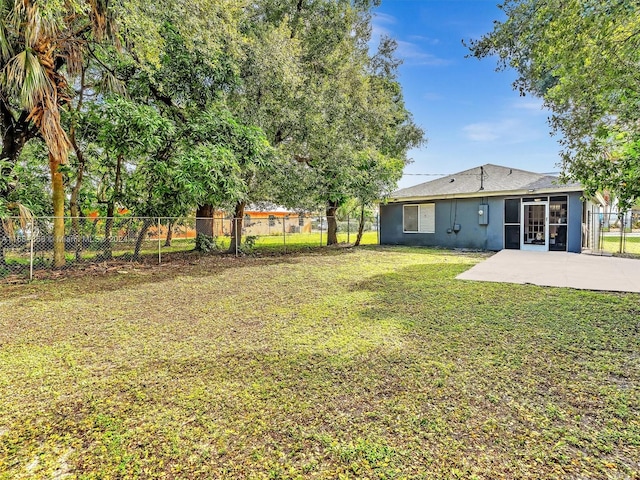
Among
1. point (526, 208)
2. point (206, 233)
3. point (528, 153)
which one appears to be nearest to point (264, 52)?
point (206, 233)

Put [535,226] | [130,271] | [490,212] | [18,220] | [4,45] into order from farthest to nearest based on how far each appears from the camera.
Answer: [490,212] < [535,226] < [130,271] < [18,220] < [4,45]

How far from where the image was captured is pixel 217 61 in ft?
26.8

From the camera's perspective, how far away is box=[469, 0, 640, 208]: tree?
173 inches

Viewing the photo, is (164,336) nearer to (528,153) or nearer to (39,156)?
(39,156)

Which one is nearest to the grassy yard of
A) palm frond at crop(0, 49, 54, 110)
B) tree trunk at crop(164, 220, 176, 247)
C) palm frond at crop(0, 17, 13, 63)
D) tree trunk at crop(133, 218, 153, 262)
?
palm frond at crop(0, 49, 54, 110)

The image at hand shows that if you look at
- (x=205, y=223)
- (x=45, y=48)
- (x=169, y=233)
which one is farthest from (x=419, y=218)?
(x=45, y=48)

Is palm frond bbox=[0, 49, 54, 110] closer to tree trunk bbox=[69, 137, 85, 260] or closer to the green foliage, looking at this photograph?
tree trunk bbox=[69, 137, 85, 260]

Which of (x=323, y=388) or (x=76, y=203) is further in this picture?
(x=76, y=203)

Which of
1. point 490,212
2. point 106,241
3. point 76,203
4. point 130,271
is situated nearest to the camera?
point 130,271

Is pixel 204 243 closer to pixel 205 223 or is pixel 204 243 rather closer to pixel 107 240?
pixel 205 223

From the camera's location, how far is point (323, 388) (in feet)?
8.64

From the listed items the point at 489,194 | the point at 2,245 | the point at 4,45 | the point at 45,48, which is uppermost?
the point at 45,48

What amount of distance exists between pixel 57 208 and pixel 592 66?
1079 centimetres

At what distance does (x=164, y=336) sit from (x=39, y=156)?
860 cm
